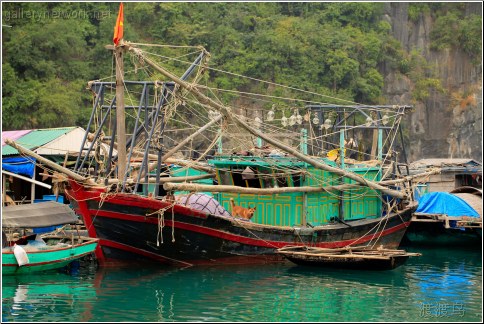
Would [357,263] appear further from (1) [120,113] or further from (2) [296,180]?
(1) [120,113]

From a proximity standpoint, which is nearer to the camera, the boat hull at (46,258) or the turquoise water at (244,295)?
the turquoise water at (244,295)

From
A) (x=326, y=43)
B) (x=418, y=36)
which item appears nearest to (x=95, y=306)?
(x=326, y=43)

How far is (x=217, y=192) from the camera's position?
67.6 ft

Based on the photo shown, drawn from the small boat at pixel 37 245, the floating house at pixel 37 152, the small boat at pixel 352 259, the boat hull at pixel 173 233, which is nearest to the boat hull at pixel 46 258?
the small boat at pixel 37 245

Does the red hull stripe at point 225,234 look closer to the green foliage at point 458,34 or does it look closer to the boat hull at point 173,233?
the boat hull at point 173,233

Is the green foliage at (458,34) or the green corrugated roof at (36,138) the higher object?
the green foliage at (458,34)

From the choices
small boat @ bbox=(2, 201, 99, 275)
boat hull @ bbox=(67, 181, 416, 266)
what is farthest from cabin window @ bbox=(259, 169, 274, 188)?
small boat @ bbox=(2, 201, 99, 275)

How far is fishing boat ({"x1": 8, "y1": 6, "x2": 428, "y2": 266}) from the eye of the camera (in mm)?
19203

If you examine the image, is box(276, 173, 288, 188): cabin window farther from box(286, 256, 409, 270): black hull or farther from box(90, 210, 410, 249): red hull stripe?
box(286, 256, 409, 270): black hull

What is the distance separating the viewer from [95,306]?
15.9m

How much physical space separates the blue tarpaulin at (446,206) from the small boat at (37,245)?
11294 millimetres

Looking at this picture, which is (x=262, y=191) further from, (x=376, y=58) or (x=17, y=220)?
(x=376, y=58)

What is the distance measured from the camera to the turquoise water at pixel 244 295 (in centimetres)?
1543

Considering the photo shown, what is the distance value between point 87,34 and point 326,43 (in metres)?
14.0
